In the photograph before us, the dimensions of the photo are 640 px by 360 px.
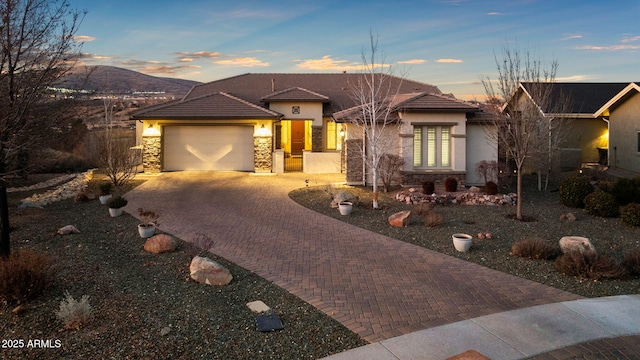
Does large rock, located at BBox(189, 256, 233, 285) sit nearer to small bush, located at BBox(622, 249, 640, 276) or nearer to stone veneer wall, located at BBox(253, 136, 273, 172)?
small bush, located at BBox(622, 249, 640, 276)

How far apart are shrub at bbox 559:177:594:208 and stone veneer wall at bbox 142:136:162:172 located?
18.7 m

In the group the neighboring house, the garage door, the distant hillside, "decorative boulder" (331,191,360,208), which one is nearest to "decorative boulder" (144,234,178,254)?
the distant hillside

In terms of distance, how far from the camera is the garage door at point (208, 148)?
80.8 ft

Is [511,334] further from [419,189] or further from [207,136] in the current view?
[207,136]

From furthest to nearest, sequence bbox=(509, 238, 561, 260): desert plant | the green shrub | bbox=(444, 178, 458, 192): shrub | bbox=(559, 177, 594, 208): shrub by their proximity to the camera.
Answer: bbox=(444, 178, 458, 192): shrub → bbox=(559, 177, 594, 208): shrub → the green shrub → bbox=(509, 238, 561, 260): desert plant

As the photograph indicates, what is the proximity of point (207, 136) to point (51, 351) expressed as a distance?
63.8 ft

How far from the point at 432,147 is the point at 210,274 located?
13.8 meters

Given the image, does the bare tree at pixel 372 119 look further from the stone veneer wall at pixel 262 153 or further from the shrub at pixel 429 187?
the stone veneer wall at pixel 262 153

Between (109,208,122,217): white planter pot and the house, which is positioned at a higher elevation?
the house

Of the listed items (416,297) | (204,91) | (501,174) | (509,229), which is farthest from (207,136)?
(416,297)

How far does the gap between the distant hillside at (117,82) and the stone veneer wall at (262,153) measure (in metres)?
7.45

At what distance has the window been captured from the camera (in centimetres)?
1997

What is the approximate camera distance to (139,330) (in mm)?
6523

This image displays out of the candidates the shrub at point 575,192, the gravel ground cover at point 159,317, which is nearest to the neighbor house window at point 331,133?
the shrub at point 575,192
